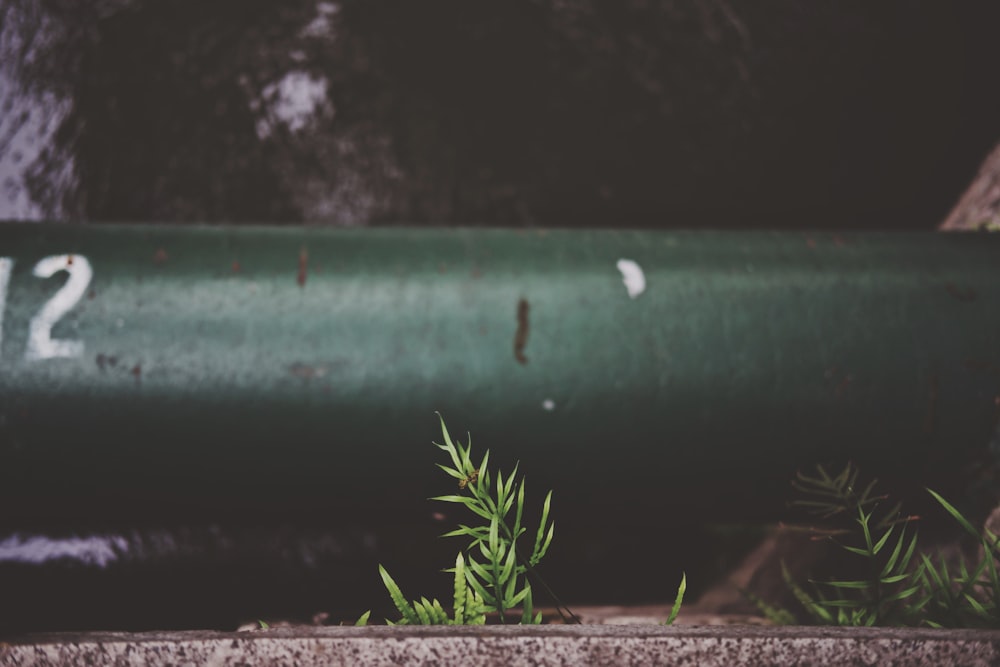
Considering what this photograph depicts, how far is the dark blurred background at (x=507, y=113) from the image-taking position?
1.25 m

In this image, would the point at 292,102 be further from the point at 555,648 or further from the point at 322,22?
the point at 555,648

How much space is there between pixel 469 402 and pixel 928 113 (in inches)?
49.0

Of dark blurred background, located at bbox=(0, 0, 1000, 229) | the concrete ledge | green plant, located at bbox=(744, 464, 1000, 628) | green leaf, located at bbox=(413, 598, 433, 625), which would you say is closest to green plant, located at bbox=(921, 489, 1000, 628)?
green plant, located at bbox=(744, 464, 1000, 628)

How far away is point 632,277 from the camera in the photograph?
88 centimetres

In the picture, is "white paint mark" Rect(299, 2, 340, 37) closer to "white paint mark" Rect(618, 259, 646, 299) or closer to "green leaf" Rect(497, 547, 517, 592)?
"white paint mark" Rect(618, 259, 646, 299)

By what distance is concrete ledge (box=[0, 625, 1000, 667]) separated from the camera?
0.52m

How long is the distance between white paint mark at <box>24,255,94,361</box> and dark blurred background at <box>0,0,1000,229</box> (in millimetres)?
458

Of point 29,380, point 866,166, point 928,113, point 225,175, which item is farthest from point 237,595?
point 928,113

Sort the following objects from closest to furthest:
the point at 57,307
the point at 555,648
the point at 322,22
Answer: the point at 555,648, the point at 57,307, the point at 322,22

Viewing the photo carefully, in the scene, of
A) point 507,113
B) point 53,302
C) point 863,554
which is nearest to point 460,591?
point 863,554

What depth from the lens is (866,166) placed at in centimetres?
132

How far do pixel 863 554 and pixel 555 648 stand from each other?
40 cm

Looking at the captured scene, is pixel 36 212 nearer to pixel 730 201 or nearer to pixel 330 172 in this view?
pixel 330 172

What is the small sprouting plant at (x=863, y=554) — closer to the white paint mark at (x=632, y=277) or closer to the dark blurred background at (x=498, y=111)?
the white paint mark at (x=632, y=277)
